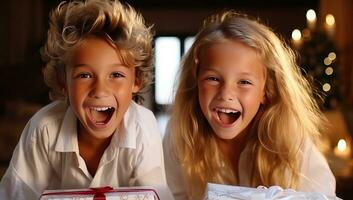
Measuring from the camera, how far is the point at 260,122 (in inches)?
36.5

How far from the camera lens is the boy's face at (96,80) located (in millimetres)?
746

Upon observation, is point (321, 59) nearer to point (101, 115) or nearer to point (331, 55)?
point (331, 55)

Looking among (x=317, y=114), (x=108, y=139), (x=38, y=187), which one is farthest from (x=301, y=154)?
(x=38, y=187)

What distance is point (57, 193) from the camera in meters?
0.74

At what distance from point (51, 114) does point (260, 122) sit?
1.21ft

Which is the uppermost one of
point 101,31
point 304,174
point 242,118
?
point 101,31

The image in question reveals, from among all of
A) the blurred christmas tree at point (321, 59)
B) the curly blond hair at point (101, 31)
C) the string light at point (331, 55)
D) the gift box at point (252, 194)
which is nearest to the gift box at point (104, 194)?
the gift box at point (252, 194)

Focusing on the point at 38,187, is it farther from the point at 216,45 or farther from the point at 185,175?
the point at 216,45

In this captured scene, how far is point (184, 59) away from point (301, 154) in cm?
27

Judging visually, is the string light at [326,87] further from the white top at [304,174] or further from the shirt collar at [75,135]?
the shirt collar at [75,135]

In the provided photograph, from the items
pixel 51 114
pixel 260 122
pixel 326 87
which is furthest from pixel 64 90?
pixel 326 87

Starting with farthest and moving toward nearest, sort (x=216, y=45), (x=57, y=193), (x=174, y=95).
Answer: (x=174, y=95) → (x=216, y=45) → (x=57, y=193)

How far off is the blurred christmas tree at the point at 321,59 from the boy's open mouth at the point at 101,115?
2.02m

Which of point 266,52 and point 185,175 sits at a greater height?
point 266,52
